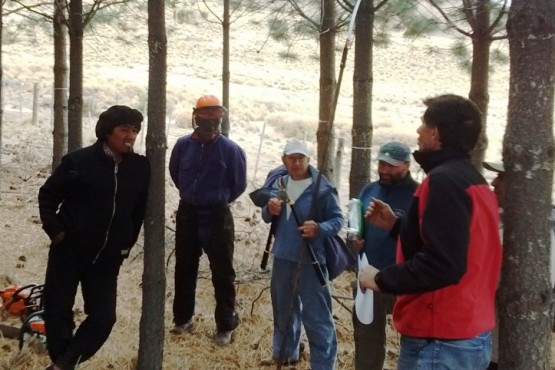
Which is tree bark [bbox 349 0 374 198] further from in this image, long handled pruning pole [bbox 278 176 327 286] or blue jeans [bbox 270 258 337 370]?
blue jeans [bbox 270 258 337 370]

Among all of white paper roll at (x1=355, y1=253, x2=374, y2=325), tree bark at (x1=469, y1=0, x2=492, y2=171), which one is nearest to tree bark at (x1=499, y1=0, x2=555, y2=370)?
white paper roll at (x1=355, y1=253, x2=374, y2=325)

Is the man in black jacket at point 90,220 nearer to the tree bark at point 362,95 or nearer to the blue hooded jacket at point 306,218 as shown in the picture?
the blue hooded jacket at point 306,218

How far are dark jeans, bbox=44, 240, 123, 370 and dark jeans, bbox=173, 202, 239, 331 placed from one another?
1.22 meters

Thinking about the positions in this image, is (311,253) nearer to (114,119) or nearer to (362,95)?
(114,119)

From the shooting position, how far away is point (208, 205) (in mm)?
4863

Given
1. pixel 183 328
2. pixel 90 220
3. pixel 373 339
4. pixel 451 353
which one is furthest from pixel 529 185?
pixel 183 328

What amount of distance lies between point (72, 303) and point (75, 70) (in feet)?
14.1

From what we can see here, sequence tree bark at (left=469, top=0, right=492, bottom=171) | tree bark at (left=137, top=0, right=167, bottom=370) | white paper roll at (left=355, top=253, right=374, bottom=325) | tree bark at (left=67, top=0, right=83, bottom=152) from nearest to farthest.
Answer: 1. white paper roll at (left=355, top=253, right=374, bottom=325)
2. tree bark at (left=137, top=0, right=167, bottom=370)
3. tree bark at (left=469, top=0, right=492, bottom=171)
4. tree bark at (left=67, top=0, right=83, bottom=152)

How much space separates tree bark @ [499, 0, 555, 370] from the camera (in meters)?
2.45

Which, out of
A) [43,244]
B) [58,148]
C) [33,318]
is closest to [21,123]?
[58,148]

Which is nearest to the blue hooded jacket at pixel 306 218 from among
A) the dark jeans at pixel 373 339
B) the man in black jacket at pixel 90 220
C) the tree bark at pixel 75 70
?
the dark jeans at pixel 373 339

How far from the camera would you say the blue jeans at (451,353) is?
235cm

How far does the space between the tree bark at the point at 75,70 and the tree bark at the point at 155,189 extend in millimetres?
4048

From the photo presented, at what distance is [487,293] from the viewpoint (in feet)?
7.74
